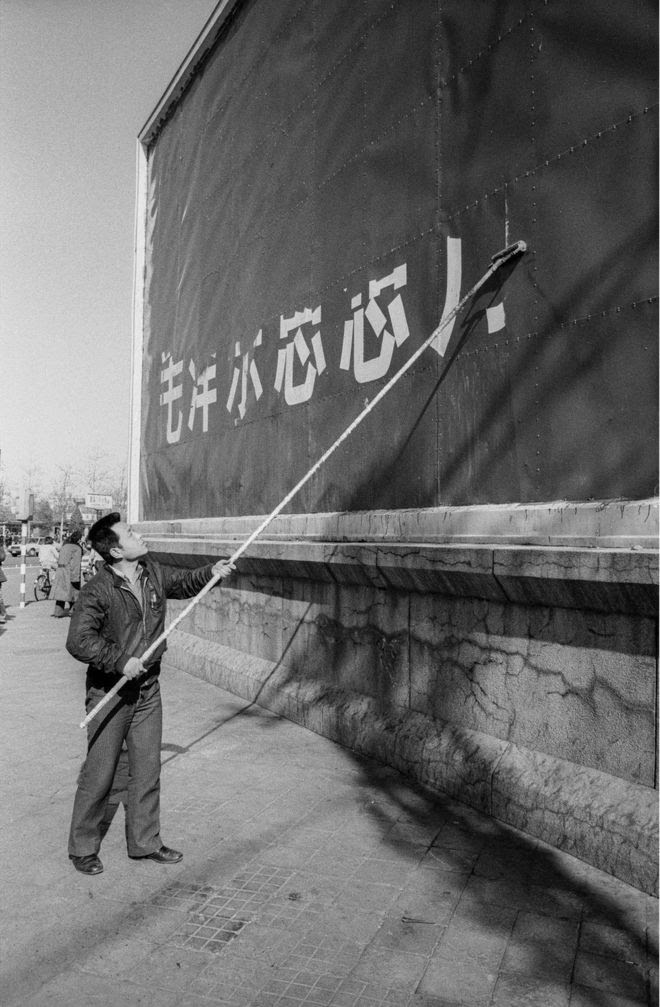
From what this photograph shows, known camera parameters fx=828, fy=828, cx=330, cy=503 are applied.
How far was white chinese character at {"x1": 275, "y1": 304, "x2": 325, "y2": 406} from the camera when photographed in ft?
21.8

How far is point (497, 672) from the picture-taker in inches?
179

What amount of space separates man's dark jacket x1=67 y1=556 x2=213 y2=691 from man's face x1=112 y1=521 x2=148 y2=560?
0.12 m

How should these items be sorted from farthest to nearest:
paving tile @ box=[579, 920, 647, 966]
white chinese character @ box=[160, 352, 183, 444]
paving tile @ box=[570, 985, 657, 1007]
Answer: white chinese character @ box=[160, 352, 183, 444], paving tile @ box=[579, 920, 647, 966], paving tile @ box=[570, 985, 657, 1007]

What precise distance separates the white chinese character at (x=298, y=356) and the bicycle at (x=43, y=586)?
46.6 ft

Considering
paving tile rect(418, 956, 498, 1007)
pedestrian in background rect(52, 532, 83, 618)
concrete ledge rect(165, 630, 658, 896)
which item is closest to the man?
paving tile rect(418, 956, 498, 1007)

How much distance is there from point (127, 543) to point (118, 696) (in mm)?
726

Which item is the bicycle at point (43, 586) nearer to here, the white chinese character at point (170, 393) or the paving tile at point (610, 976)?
the white chinese character at point (170, 393)

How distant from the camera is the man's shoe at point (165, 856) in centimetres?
390

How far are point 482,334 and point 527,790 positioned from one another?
2.52 m

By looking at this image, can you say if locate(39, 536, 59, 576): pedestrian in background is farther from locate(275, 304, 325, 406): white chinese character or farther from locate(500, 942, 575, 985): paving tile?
locate(500, 942, 575, 985): paving tile

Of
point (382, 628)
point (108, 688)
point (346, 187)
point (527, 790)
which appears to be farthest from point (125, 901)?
point (346, 187)

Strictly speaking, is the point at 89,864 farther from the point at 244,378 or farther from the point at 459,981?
the point at 244,378

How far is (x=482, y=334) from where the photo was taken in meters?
4.82

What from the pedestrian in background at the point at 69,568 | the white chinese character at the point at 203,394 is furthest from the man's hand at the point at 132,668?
the pedestrian in background at the point at 69,568
